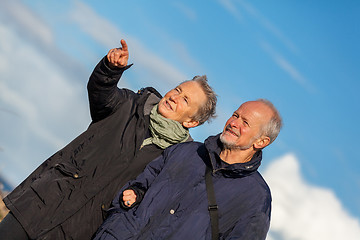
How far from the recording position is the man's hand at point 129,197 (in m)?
5.04

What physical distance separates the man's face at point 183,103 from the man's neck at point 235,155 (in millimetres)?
643

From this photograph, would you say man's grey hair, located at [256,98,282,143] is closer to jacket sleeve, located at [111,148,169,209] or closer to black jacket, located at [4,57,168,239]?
jacket sleeve, located at [111,148,169,209]

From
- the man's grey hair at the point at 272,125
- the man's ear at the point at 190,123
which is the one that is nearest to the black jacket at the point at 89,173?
the man's ear at the point at 190,123

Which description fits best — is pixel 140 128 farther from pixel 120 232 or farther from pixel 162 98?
pixel 120 232

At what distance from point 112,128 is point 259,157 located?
1.50 metres

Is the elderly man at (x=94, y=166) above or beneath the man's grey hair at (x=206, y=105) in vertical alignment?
beneath

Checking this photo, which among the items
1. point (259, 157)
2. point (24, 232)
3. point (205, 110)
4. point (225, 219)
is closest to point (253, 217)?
point (225, 219)

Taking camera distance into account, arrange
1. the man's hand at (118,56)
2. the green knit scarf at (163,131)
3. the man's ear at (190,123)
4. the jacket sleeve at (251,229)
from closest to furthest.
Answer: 1. the jacket sleeve at (251,229)
2. the man's hand at (118,56)
3. the green knit scarf at (163,131)
4. the man's ear at (190,123)

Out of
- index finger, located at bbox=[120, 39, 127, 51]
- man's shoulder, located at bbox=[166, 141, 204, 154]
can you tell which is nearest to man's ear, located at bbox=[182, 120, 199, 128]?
man's shoulder, located at bbox=[166, 141, 204, 154]

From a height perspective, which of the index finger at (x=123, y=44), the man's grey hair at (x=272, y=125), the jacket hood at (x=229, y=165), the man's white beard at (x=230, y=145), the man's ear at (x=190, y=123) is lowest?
the jacket hood at (x=229, y=165)

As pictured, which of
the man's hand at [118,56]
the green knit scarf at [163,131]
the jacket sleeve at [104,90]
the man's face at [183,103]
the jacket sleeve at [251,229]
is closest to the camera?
the jacket sleeve at [251,229]

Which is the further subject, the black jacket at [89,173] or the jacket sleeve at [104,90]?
the black jacket at [89,173]

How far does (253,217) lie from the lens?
5.02 meters

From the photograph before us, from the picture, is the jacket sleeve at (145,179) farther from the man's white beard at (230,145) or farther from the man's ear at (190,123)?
the man's white beard at (230,145)
